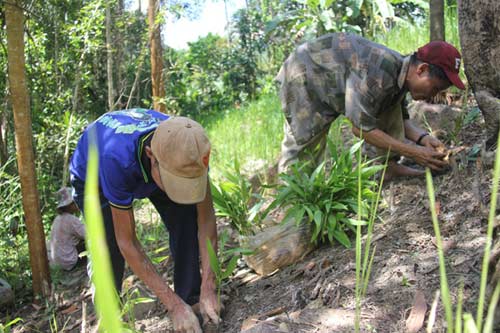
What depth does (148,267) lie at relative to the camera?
2.23 metres

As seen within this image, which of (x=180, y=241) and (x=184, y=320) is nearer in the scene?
(x=184, y=320)

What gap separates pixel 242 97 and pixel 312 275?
29.5 feet

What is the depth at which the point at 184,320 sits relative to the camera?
2.19 m

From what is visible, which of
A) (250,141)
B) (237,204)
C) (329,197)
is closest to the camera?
(329,197)

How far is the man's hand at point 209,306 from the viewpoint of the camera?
7.79 ft

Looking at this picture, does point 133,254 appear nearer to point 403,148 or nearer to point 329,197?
point 329,197

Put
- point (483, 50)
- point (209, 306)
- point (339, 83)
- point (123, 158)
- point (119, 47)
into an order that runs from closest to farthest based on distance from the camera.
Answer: point (123, 158) < point (209, 306) < point (483, 50) < point (339, 83) < point (119, 47)

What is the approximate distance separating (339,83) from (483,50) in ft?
2.90

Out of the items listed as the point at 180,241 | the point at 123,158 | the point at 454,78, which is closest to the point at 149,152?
the point at 123,158

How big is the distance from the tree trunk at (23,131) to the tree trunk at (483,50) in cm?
279

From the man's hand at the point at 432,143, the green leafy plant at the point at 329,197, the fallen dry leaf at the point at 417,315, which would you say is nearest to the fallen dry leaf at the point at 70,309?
the green leafy plant at the point at 329,197

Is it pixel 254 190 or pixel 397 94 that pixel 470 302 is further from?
pixel 254 190

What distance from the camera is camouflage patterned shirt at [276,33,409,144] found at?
294 cm

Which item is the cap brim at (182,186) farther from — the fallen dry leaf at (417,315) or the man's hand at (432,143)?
the man's hand at (432,143)
